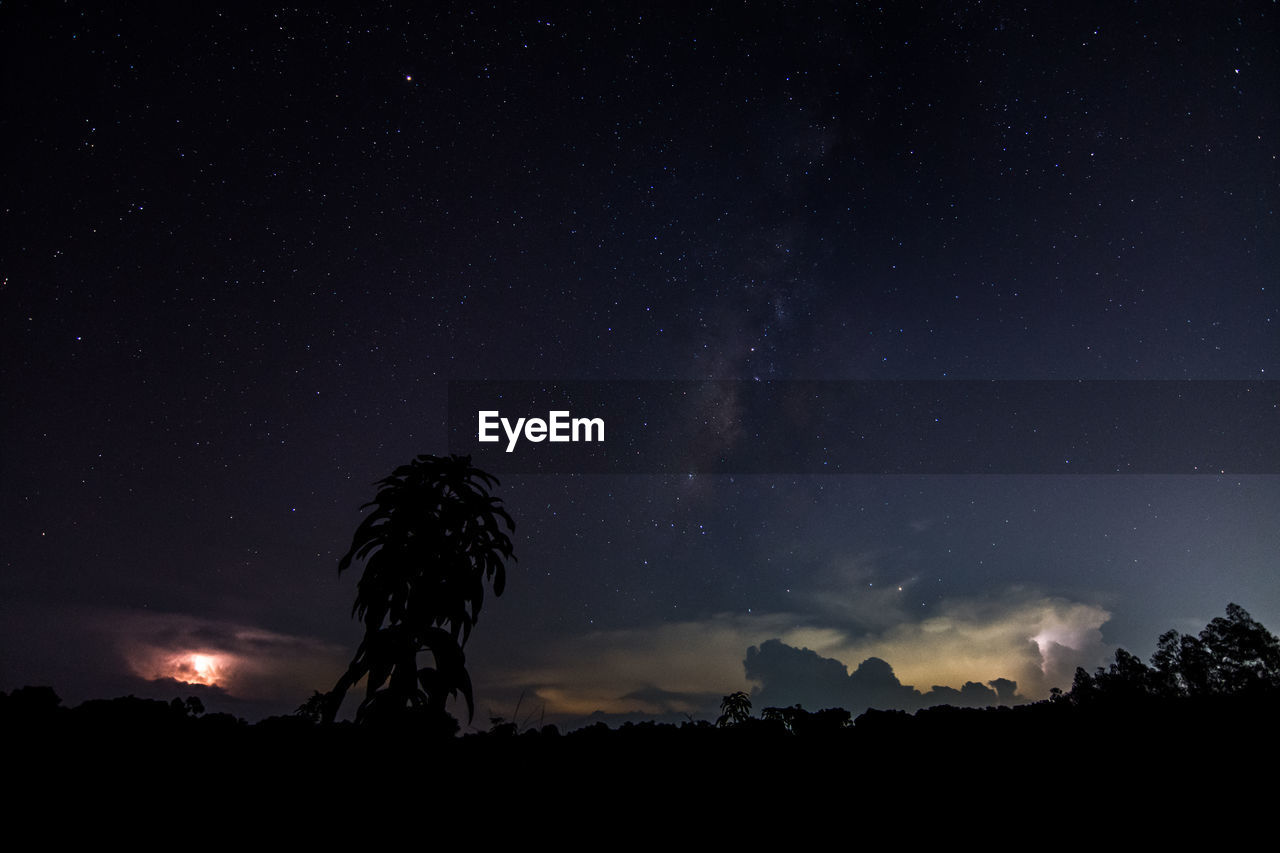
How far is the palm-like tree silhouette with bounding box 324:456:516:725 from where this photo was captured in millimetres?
10578

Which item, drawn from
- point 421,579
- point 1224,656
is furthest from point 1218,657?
point 421,579

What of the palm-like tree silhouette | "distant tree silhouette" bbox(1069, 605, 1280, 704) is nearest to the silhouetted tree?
"distant tree silhouette" bbox(1069, 605, 1280, 704)

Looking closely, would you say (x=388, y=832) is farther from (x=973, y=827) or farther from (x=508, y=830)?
(x=973, y=827)

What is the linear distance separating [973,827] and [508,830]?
2.58 meters

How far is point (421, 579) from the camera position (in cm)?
1135

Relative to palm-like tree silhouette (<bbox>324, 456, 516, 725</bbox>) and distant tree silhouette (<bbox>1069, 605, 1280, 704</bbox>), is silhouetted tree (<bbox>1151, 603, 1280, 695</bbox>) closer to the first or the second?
distant tree silhouette (<bbox>1069, 605, 1280, 704</bbox>)

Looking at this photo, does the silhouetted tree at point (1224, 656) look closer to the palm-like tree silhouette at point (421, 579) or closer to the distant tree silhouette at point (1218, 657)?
the distant tree silhouette at point (1218, 657)

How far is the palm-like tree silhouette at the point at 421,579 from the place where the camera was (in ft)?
34.7

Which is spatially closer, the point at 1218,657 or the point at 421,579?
the point at 421,579

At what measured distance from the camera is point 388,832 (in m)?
3.47

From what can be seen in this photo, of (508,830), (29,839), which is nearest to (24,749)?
(29,839)

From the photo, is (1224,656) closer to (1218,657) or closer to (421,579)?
(1218,657)

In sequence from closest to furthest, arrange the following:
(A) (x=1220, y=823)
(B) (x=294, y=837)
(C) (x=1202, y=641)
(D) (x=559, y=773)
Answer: (A) (x=1220, y=823)
(B) (x=294, y=837)
(D) (x=559, y=773)
(C) (x=1202, y=641)

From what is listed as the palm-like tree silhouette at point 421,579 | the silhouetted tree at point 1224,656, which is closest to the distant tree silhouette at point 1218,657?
the silhouetted tree at point 1224,656
